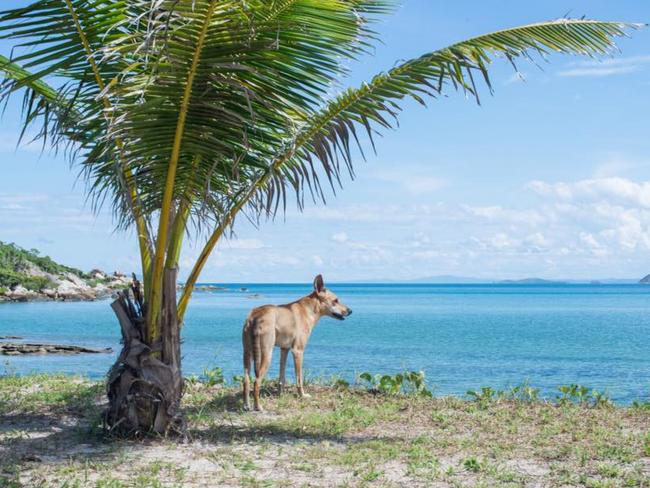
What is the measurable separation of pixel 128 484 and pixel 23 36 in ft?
13.5

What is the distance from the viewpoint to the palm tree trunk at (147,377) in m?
8.04

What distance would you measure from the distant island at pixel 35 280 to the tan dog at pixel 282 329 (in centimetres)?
7202

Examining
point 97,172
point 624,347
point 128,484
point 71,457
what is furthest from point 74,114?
point 624,347

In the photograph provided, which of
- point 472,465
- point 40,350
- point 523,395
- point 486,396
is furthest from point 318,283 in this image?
point 40,350

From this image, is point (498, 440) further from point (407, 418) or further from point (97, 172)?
point (97, 172)

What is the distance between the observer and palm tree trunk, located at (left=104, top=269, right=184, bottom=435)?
26.4 feet

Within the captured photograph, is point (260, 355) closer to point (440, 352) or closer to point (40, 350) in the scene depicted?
point (40, 350)

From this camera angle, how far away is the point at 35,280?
81.2m

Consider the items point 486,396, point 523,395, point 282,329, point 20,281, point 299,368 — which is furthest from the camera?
point 20,281

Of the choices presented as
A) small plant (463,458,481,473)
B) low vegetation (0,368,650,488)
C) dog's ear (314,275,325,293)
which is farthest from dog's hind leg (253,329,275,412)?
small plant (463,458,481,473)

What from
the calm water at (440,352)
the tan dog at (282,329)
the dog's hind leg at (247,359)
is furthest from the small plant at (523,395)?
the dog's hind leg at (247,359)

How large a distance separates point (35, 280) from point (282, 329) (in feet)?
251

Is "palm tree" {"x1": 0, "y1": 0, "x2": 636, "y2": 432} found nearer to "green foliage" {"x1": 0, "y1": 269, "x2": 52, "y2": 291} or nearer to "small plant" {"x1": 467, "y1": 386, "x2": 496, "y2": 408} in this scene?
"small plant" {"x1": 467, "y1": 386, "x2": 496, "y2": 408}

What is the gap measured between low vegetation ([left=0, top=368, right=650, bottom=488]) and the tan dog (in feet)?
1.61
